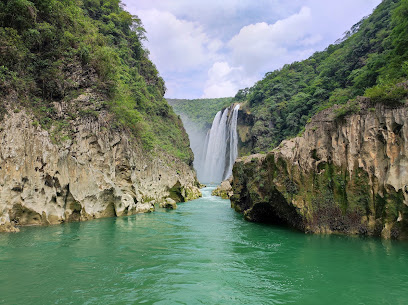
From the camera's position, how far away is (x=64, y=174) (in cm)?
1398

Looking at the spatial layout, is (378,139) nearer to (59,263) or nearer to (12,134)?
(59,263)

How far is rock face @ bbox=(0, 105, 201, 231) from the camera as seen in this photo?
39.4 ft

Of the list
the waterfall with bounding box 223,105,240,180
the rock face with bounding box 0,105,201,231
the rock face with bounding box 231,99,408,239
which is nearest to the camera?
the rock face with bounding box 231,99,408,239

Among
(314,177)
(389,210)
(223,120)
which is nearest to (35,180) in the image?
(314,177)

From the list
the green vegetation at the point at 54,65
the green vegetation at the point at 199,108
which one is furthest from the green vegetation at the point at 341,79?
the green vegetation at the point at 199,108

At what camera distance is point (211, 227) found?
14.3 meters

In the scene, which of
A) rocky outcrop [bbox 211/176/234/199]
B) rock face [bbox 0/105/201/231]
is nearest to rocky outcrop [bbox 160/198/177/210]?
rock face [bbox 0/105/201/231]

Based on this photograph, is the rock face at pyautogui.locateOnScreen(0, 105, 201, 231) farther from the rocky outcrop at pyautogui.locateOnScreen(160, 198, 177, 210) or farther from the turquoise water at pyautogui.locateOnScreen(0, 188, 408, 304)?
the rocky outcrop at pyautogui.locateOnScreen(160, 198, 177, 210)

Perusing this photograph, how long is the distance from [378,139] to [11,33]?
1886 centimetres

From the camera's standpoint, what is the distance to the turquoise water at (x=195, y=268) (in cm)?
607

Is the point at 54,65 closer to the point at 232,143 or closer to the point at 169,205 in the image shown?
the point at 169,205

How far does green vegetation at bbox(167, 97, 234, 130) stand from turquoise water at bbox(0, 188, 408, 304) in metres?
74.2

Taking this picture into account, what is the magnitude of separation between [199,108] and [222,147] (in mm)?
49806

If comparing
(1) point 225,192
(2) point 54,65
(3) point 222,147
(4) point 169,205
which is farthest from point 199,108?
(2) point 54,65
